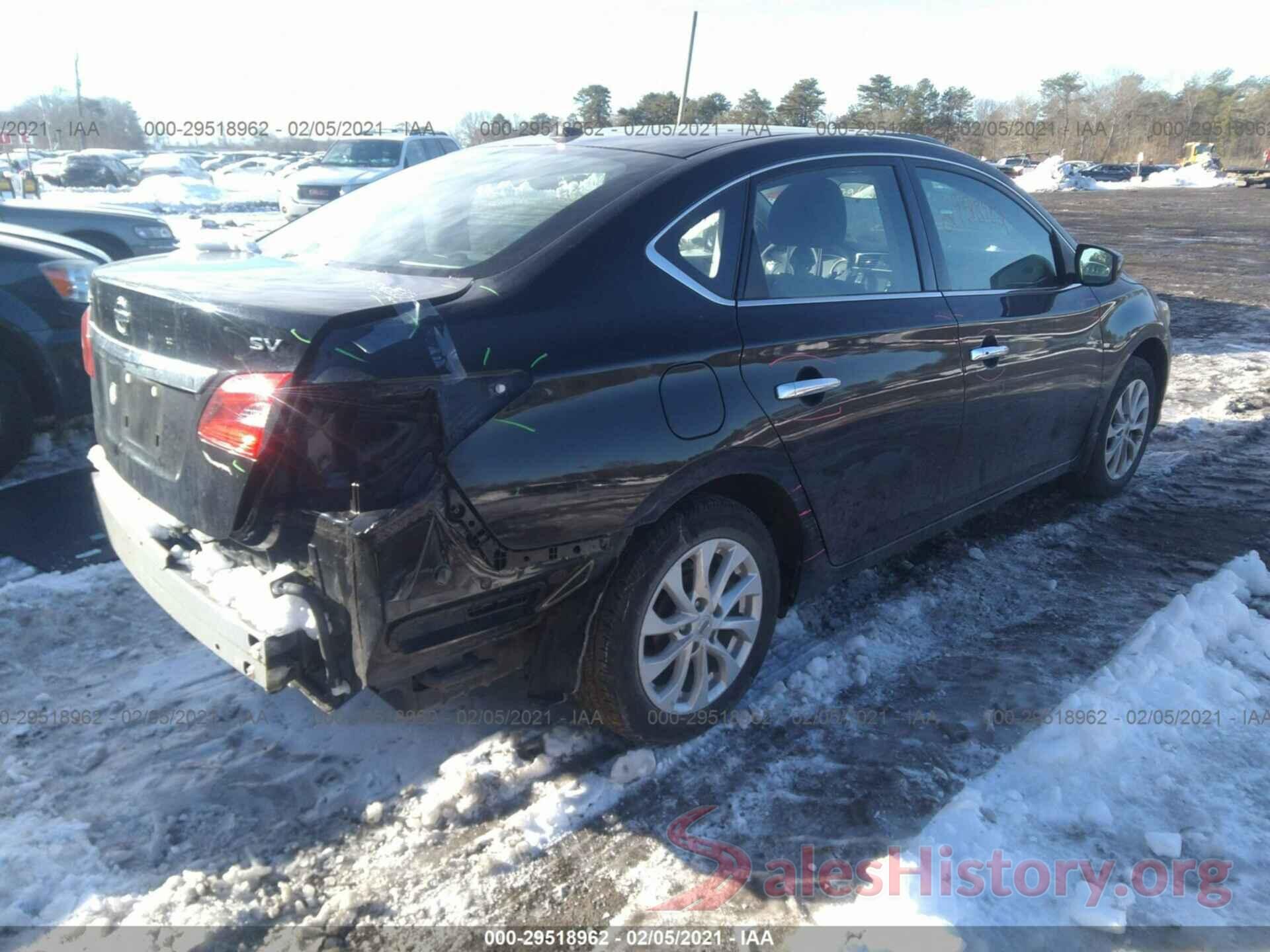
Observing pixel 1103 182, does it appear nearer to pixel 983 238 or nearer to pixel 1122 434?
pixel 1122 434

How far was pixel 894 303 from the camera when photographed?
343 centimetres

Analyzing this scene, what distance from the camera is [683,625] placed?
2889mm

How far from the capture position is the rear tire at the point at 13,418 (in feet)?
16.6

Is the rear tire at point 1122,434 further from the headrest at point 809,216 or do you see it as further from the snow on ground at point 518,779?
the headrest at point 809,216

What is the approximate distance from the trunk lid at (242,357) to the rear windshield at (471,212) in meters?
0.17

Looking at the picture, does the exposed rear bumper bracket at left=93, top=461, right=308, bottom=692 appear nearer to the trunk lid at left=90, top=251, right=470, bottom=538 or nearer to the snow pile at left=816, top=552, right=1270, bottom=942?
the trunk lid at left=90, top=251, right=470, bottom=538

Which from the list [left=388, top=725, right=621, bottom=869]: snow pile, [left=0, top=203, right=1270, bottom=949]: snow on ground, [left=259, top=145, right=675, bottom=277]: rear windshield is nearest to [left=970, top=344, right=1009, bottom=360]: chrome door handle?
[left=0, top=203, right=1270, bottom=949]: snow on ground

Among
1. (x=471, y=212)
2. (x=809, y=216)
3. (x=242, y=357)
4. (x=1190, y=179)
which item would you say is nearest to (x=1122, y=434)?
(x=809, y=216)

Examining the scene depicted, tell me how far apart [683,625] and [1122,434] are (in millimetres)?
3427

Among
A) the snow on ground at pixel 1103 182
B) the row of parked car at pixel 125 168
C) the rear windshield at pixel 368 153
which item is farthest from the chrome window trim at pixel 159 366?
the snow on ground at pixel 1103 182

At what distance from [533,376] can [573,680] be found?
91 cm

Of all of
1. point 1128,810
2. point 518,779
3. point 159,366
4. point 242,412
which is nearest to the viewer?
point 242,412

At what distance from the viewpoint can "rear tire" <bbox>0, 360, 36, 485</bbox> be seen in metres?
5.06

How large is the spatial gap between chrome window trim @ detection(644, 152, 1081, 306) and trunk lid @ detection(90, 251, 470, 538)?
0.61 metres
